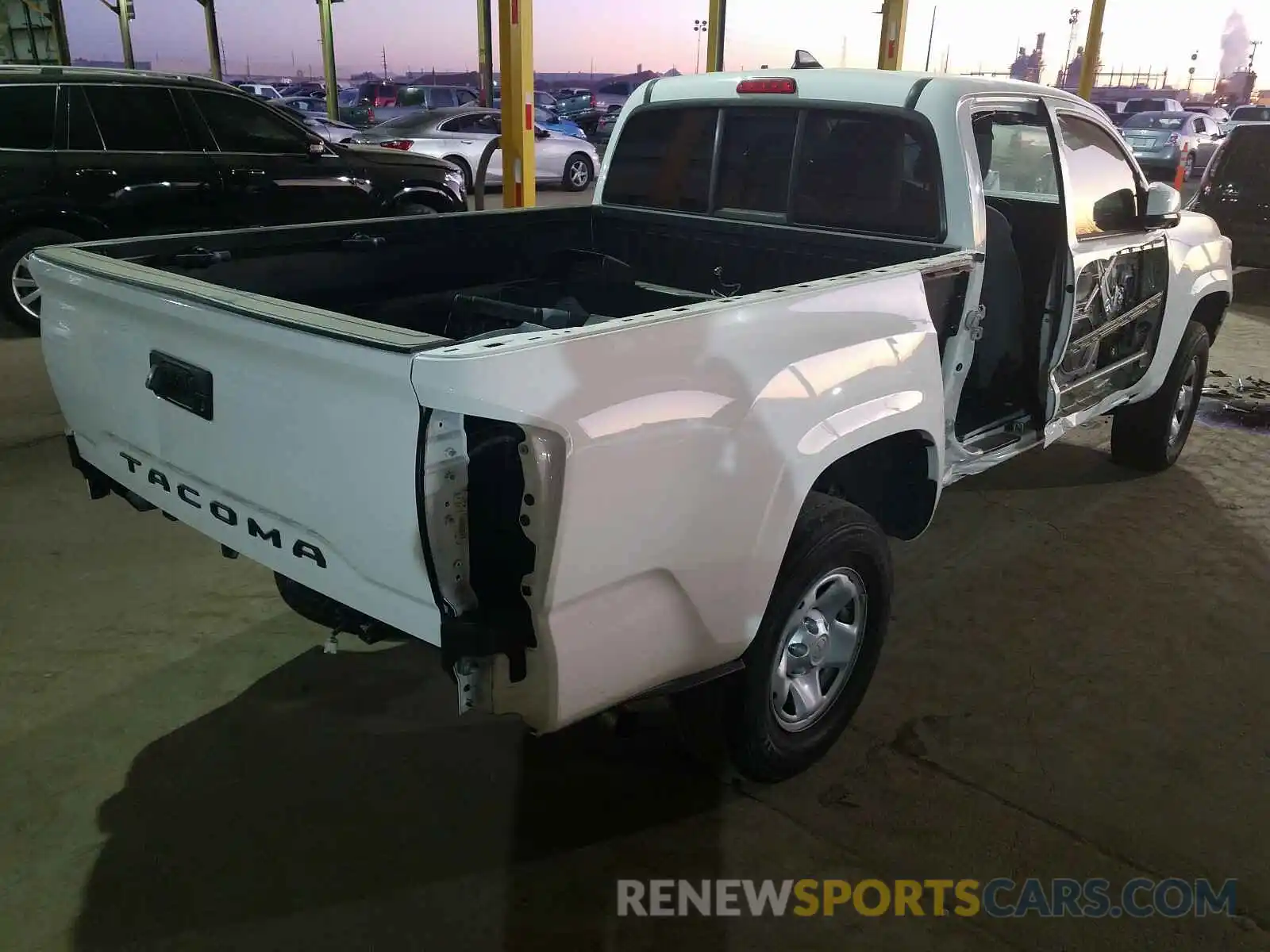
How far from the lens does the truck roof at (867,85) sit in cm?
335

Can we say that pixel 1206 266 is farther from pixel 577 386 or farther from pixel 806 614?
pixel 577 386

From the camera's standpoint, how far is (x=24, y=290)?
717 cm

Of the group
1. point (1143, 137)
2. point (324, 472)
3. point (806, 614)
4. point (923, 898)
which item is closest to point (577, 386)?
point (324, 472)

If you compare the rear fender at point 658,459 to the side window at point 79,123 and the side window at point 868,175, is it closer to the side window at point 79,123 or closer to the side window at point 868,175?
the side window at point 868,175

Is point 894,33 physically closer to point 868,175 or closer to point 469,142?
point 469,142

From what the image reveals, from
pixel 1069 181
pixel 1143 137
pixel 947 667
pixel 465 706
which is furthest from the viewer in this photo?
pixel 1143 137

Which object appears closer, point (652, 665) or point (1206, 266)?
point (652, 665)

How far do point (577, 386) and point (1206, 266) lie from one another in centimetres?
421

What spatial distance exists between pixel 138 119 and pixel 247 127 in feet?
2.58

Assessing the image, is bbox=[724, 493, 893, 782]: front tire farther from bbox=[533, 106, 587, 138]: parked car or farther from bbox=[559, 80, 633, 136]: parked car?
bbox=[559, 80, 633, 136]: parked car

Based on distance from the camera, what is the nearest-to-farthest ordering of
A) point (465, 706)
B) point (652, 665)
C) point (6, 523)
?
point (465, 706)
point (652, 665)
point (6, 523)

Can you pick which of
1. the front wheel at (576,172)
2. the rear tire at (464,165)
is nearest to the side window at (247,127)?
the rear tire at (464,165)

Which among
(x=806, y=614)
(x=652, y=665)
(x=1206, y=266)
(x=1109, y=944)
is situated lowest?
(x=1109, y=944)

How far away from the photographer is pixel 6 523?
4223mm
